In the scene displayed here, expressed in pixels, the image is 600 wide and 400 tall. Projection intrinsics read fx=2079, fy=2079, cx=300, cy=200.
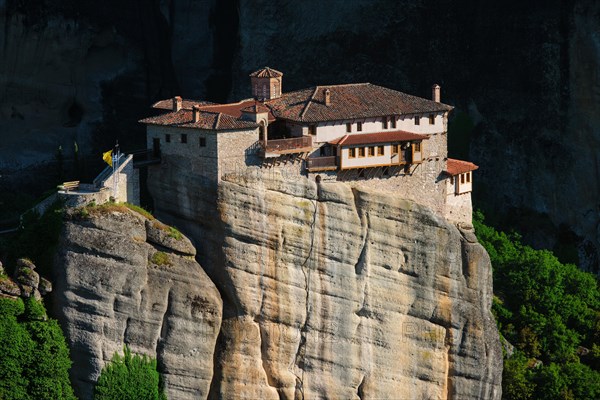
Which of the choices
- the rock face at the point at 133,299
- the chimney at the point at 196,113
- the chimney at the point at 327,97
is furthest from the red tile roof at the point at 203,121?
the chimney at the point at 327,97

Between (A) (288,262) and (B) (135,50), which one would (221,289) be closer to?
(A) (288,262)

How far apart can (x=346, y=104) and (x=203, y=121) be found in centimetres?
578

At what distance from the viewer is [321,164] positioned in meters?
70.8

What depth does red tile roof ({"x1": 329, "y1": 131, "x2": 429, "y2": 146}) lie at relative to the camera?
2803 inches

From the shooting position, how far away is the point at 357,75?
286ft

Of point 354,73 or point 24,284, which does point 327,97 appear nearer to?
point 24,284

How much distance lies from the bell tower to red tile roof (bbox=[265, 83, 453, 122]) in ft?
1.02

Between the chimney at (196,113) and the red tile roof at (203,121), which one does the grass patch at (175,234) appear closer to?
the red tile roof at (203,121)

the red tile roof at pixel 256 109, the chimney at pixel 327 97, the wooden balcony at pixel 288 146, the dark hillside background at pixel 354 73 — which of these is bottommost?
the wooden balcony at pixel 288 146

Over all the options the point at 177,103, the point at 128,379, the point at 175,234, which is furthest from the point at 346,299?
the point at 177,103

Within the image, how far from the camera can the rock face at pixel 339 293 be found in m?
69.7

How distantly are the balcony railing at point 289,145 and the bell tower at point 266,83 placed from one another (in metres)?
2.96

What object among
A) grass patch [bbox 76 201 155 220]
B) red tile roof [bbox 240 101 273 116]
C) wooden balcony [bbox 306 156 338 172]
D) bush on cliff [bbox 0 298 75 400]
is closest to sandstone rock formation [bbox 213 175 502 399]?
wooden balcony [bbox 306 156 338 172]

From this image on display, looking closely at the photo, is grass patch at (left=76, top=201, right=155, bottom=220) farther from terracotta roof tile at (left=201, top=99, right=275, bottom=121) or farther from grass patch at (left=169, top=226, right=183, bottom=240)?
terracotta roof tile at (left=201, top=99, right=275, bottom=121)
